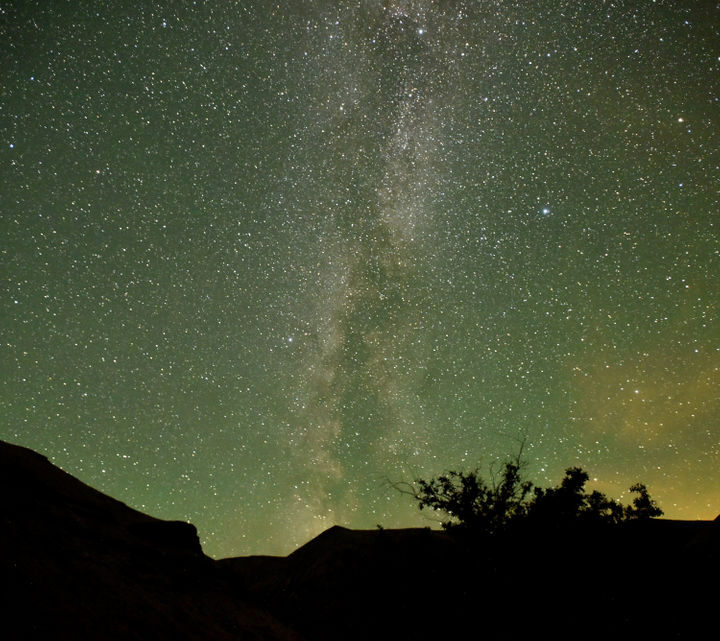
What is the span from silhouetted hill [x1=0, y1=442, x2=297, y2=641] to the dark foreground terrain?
0.11 ft

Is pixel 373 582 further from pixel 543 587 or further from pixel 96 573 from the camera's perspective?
pixel 96 573

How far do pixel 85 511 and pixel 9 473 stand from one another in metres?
1.89

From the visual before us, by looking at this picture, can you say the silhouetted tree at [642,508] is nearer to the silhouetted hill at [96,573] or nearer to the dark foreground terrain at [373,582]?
the dark foreground terrain at [373,582]

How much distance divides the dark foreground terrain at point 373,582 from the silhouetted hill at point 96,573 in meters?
0.03

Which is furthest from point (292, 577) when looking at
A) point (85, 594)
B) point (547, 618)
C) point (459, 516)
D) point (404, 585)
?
point (85, 594)

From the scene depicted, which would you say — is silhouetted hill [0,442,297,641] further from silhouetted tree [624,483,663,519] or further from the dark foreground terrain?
silhouetted tree [624,483,663,519]

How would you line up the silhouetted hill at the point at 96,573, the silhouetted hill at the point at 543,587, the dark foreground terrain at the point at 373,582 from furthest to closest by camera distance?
the silhouetted hill at the point at 543,587 < the dark foreground terrain at the point at 373,582 < the silhouetted hill at the point at 96,573

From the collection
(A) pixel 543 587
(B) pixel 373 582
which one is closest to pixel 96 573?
(B) pixel 373 582

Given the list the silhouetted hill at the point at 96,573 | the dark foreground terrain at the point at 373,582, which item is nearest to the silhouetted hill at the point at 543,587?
the dark foreground terrain at the point at 373,582

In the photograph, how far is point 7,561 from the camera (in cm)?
588

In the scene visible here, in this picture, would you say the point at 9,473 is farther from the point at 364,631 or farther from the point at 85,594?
the point at 364,631

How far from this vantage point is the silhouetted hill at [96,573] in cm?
557

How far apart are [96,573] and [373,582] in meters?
8.88

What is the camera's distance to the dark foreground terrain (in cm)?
629
